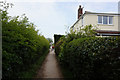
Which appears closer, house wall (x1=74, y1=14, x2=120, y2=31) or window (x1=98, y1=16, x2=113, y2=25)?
house wall (x1=74, y1=14, x2=120, y2=31)

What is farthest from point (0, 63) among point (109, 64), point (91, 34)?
point (91, 34)

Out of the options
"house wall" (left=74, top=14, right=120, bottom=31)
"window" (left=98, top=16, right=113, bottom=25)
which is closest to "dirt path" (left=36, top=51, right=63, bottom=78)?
"house wall" (left=74, top=14, right=120, bottom=31)

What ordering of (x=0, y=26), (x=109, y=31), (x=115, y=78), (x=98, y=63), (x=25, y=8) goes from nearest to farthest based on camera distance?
(x=115, y=78) < (x=98, y=63) < (x=0, y=26) < (x=25, y=8) < (x=109, y=31)

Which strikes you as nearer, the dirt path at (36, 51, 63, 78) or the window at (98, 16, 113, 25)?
the dirt path at (36, 51, 63, 78)

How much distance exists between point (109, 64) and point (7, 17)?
9.93 feet

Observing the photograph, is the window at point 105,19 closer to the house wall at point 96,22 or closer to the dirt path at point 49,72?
the house wall at point 96,22

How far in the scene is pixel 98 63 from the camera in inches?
87.5

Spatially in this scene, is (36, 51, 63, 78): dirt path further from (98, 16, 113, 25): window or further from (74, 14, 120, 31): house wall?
(98, 16, 113, 25): window

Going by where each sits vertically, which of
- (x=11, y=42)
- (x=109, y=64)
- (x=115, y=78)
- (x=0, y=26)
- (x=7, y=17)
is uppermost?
(x=7, y=17)

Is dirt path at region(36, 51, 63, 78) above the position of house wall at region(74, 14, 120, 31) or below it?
below

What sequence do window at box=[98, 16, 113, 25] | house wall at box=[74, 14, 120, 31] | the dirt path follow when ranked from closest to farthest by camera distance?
the dirt path → house wall at box=[74, 14, 120, 31] → window at box=[98, 16, 113, 25]

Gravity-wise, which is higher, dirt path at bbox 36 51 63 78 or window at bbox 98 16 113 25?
window at bbox 98 16 113 25

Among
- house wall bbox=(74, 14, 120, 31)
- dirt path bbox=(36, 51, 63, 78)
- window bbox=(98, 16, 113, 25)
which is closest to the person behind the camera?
dirt path bbox=(36, 51, 63, 78)

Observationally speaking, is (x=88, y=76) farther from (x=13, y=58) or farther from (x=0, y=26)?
(x=0, y=26)
